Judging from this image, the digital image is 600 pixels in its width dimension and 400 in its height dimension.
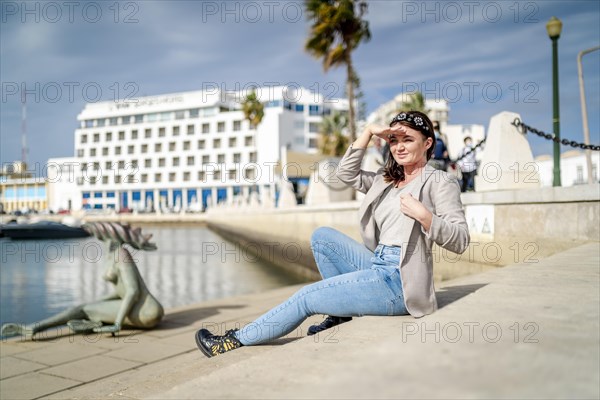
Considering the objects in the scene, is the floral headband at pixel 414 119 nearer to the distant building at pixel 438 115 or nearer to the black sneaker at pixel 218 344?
the black sneaker at pixel 218 344

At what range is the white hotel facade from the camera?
66938 millimetres

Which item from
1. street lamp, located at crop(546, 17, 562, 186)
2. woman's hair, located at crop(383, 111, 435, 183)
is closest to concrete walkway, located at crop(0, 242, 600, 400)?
woman's hair, located at crop(383, 111, 435, 183)

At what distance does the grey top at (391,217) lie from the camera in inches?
111

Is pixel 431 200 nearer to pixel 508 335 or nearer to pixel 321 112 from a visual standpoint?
pixel 508 335

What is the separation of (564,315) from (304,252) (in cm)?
1437

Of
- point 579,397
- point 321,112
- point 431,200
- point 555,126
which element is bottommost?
point 579,397

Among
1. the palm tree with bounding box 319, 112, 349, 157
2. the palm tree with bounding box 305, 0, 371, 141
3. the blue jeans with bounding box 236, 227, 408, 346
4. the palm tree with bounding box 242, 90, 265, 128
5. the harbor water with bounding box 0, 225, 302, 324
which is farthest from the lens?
the palm tree with bounding box 242, 90, 265, 128

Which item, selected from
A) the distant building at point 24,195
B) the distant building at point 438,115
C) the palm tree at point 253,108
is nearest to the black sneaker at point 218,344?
the distant building at point 438,115

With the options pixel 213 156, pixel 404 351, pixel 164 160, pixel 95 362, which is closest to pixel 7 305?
pixel 95 362

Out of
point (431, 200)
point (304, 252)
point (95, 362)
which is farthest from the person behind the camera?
point (304, 252)

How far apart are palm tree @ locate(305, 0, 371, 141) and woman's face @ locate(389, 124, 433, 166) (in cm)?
2242

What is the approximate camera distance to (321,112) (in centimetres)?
7219

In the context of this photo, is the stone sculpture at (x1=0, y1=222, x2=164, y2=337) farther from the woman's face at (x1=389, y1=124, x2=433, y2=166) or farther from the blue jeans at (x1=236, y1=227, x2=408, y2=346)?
the woman's face at (x1=389, y1=124, x2=433, y2=166)

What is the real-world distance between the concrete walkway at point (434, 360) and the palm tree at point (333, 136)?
4760 cm
